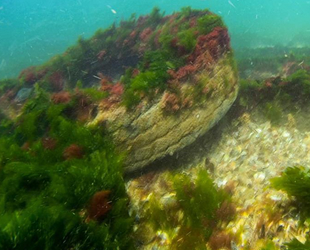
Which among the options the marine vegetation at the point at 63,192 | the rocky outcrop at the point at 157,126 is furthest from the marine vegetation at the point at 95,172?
the rocky outcrop at the point at 157,126

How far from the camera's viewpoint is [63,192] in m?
3.44

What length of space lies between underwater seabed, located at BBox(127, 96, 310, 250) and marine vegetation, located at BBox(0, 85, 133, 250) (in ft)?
2.65

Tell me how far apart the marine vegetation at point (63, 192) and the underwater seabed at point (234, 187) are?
808mm

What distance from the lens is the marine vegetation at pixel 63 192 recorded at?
2793 mm

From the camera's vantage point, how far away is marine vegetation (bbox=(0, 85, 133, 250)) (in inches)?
110

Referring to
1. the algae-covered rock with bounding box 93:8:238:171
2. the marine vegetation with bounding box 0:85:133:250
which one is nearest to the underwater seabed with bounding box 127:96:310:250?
the algae-covered rock with bounding box 93:8:238:171

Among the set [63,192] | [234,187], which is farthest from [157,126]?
[63,192]

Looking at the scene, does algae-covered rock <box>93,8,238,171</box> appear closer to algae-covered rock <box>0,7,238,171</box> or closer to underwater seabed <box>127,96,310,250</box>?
algae-covered rock <box>0,7,238,171</box>

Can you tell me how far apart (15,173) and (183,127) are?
3.81 m

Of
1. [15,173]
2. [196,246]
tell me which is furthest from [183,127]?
[15,173]

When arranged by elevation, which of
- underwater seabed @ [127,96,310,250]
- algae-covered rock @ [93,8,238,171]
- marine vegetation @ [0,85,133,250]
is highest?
marine vegetation @ [0,85,133,250]

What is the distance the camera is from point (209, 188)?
4297 mm

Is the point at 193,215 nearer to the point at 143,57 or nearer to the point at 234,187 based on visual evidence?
the point at 234,187

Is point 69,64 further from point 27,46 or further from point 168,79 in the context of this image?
point 27,46
